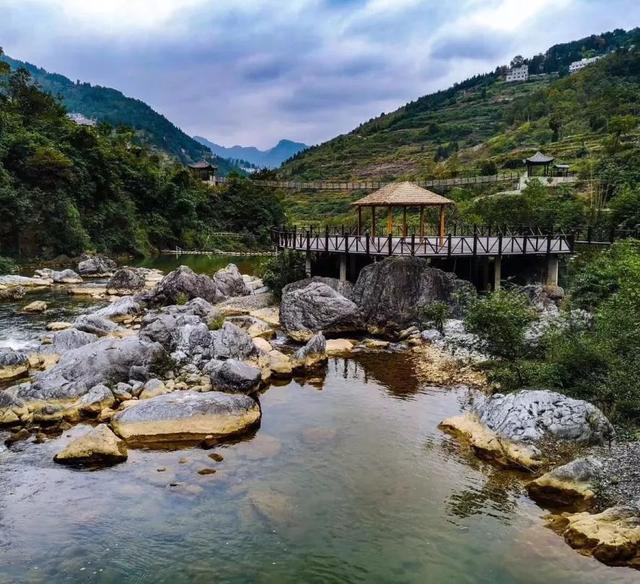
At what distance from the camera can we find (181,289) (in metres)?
31.9

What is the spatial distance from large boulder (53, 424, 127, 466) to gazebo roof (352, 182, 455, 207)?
59.9ft

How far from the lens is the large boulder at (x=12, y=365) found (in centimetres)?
1911

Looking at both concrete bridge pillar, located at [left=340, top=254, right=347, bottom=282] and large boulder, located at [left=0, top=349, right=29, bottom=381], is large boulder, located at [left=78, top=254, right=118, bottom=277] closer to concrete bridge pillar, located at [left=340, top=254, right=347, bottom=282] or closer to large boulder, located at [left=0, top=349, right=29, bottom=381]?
concrete bridge pillar, located at [left=340, top=254, right=347, bottom=282]

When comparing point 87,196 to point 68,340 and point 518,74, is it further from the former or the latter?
point 518,74

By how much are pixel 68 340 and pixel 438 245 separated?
55.8ft

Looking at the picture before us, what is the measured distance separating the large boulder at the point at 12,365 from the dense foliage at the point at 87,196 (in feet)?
97.5

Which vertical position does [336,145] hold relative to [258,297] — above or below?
above

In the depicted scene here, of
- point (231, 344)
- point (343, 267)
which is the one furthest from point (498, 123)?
point (231, 344)

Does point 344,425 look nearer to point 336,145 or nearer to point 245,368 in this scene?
point 245,368

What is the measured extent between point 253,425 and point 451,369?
819cm

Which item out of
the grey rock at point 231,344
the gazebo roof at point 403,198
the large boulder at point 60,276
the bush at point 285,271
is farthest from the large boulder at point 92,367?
the large boulder at point 60,276

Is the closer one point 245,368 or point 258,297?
point 245,368

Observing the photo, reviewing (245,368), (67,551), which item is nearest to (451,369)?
(245,368)

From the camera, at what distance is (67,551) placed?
1027 cm
